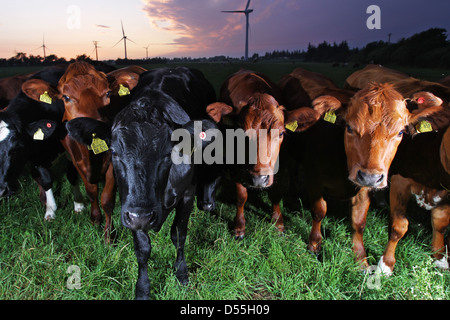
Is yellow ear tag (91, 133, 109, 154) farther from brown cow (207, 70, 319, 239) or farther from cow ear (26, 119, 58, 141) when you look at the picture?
cow ear (26, 119, 58, 141)

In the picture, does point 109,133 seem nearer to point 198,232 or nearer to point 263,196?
point 198,232

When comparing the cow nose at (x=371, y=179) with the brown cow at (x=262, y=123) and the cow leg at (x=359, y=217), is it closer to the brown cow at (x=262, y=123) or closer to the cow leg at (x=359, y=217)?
the cow leg at (x=359, y=217)

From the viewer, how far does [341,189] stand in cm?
401

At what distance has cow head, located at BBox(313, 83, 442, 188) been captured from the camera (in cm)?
316

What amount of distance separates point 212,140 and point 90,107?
1963mm

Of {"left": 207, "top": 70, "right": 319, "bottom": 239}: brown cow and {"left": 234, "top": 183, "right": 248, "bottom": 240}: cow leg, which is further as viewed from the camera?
{"left": 234, "top": 183, "right": 248, "bottom": 240}: cow leg

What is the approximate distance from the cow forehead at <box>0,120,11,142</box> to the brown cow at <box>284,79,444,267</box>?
4.01 metres

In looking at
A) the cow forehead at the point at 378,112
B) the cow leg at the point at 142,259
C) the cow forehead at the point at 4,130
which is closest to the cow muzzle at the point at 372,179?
the cow forehead at the point at 378,112

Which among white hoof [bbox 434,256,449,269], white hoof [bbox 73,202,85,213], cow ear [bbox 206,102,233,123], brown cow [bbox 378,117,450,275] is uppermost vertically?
cow ear [bbox 206,102,233,123]

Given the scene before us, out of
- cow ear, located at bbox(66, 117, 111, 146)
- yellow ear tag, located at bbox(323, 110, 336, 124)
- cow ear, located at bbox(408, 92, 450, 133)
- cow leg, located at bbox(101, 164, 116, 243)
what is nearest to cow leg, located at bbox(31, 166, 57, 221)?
cow leg, located at bbox(101, 164, 116, 243)

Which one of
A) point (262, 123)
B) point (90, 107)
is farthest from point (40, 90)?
point (262, 123)

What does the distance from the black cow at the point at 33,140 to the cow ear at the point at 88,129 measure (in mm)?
1443

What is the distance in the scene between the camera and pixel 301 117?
3.88 meters
